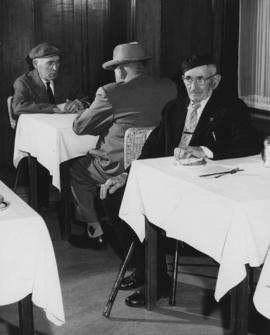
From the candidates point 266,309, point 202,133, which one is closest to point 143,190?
point 202,133

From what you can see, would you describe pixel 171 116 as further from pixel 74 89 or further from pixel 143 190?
pixel 74 89

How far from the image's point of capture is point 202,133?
3547 mm

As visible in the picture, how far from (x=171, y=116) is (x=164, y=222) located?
0.88m

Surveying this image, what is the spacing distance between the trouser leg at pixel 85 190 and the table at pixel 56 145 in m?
0.06

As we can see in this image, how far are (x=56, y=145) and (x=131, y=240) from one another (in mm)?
1003

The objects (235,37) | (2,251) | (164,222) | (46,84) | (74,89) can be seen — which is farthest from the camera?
(74,89)

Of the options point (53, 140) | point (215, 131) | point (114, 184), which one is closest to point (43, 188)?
point (53, 140)

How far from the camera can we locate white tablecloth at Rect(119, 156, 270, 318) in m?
2.44

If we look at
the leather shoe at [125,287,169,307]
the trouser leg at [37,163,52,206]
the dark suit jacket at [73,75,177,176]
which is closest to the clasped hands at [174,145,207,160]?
the leather shoe at [125,287,169,307]

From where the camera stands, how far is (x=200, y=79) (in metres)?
3.49

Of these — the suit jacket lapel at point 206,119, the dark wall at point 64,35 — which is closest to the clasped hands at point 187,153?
the suit jacket lapel at point 206,119

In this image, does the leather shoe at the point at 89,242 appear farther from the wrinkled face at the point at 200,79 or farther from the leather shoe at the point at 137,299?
the wrinkled face at the point at 200,79

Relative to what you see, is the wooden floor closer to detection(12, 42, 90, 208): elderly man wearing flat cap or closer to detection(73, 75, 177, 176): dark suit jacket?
detection(73, 75, 177, 176): dark suit jacket

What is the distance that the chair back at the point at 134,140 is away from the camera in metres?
3.82
